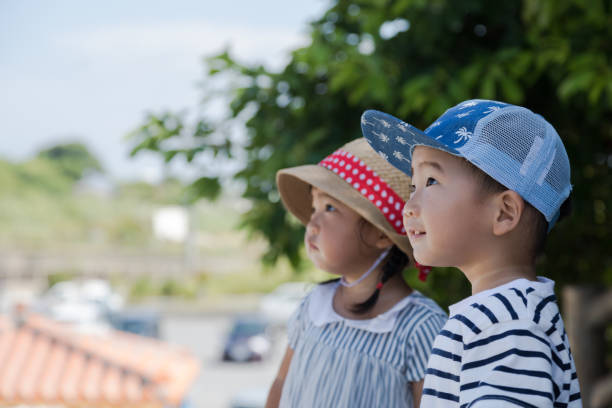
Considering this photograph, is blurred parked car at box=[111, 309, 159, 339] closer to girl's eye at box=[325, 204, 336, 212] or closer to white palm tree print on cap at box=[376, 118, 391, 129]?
girl's eye at box=[325, 204, 336, 212]

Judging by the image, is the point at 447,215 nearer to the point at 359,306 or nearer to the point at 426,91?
the point at 359,306

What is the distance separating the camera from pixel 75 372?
5.27 metres

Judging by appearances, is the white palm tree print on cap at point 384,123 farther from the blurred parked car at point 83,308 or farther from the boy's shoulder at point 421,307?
the blurred parked car at point 83,308

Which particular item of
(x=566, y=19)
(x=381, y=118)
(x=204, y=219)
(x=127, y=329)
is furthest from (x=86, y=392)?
(x=204, y=219)

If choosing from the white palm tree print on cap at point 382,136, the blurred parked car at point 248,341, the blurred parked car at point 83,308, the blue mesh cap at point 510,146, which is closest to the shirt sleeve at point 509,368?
the blue mesh cap at point 510,146

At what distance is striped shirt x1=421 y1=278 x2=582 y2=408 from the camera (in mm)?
927

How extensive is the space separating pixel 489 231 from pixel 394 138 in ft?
0.91

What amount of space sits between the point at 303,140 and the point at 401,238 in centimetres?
134

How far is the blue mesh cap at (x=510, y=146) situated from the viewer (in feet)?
3.36

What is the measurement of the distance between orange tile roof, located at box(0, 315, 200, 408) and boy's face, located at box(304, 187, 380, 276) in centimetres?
389

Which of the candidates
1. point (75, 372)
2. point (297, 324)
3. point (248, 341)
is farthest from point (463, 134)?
point (248, 341)

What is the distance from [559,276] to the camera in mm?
3350

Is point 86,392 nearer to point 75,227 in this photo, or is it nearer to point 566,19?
point 566,19

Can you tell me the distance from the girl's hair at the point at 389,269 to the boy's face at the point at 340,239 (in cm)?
4
